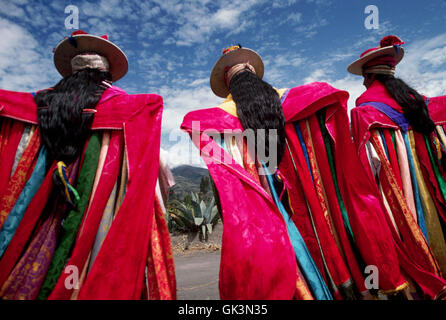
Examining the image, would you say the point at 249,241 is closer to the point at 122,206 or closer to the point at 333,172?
the point at 122,206

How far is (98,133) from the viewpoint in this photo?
1.68 m

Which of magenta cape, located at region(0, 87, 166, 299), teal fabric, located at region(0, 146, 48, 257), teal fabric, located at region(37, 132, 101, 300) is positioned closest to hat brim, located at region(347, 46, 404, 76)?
magenta cape, located at region(0, 87, 166, 299)

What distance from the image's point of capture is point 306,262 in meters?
1.57

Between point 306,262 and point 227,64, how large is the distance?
6.88 ft

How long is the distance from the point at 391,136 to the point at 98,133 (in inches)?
103

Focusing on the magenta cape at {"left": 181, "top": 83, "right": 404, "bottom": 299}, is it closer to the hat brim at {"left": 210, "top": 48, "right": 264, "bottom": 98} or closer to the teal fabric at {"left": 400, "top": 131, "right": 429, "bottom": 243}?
the teal fabric at {"left": 400, "top": 131, "right": 429, "bottom": 243}

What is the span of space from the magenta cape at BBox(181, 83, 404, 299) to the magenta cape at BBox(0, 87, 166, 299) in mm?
351

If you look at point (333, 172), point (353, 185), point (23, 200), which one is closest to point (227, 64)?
point (333, 172)

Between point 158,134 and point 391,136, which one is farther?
point 391,136

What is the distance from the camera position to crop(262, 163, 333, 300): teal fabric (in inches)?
59.7

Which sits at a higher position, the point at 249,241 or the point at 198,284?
the point at 249,241

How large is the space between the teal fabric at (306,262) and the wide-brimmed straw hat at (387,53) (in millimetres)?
2089

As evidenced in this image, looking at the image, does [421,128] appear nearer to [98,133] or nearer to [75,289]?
[98,133]
